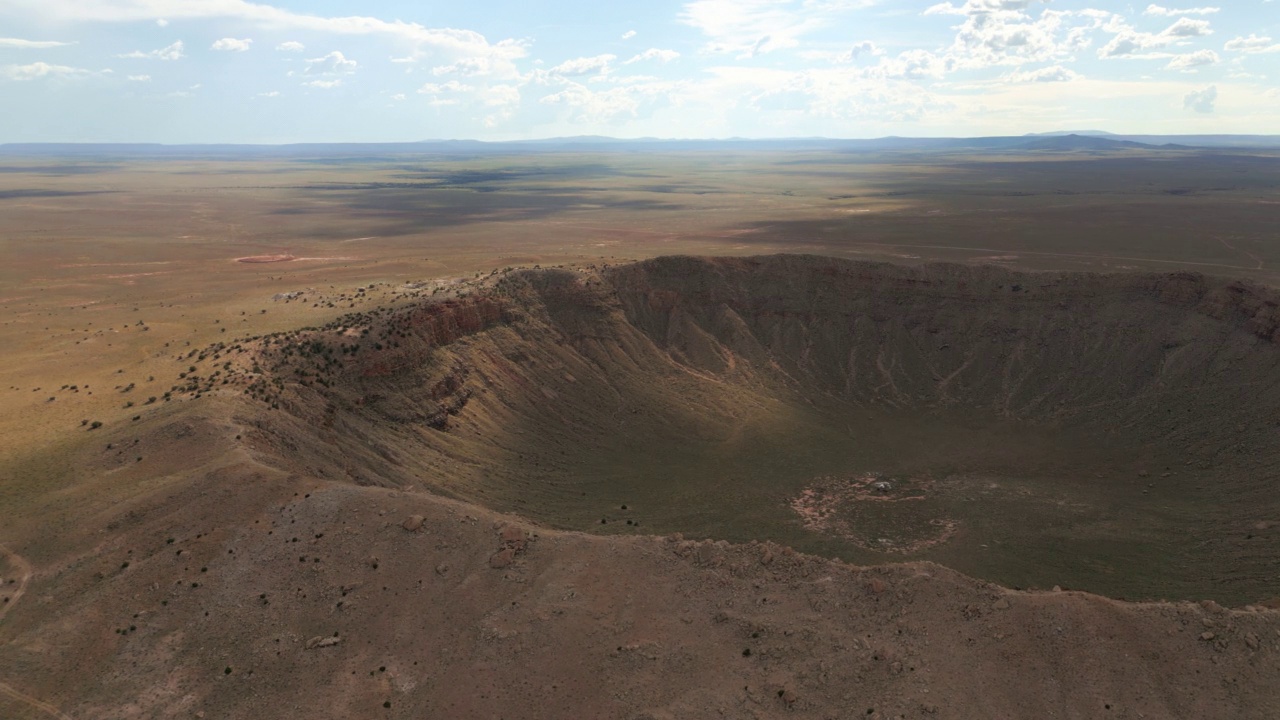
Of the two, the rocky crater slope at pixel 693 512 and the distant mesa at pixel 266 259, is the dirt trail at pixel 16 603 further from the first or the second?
the distant mesa at pixel 266 259

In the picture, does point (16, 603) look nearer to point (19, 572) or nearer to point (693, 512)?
point (19, 572)

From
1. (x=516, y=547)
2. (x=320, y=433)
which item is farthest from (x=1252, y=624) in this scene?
(x=320, y=433)

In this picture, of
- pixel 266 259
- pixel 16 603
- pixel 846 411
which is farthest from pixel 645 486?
pixel 266 259

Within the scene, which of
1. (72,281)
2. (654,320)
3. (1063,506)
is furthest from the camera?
(72,281)

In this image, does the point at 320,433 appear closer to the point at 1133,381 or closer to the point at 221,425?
the point at 221,425

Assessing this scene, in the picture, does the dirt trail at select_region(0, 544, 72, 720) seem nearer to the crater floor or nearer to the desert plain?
the desert plain

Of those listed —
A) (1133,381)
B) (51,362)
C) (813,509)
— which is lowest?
(813,509)

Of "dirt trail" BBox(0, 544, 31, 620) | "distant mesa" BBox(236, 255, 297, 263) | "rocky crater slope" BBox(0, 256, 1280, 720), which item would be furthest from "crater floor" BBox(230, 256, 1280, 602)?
"distant mesa" BBox(236, 255, 297, 263)
